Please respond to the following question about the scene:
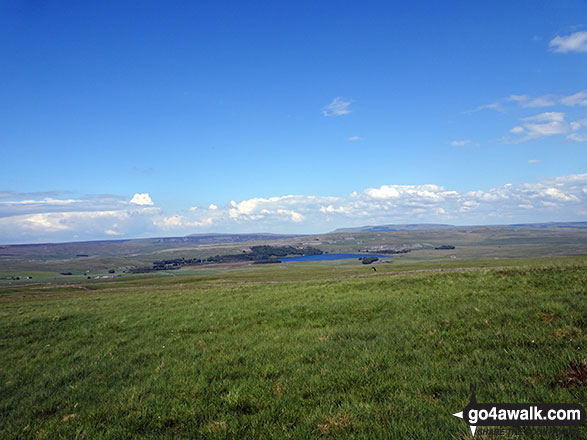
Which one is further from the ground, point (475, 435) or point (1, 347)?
point (475, 435)

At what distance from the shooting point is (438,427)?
589 cm

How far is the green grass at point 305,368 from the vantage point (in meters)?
6.87

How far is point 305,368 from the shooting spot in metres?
9.81

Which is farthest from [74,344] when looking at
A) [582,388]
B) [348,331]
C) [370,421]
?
[582,388]

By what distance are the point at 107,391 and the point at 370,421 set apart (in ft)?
26.4

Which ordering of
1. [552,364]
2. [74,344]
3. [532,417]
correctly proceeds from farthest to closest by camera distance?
[74,344] → [552,364] → [532,417]

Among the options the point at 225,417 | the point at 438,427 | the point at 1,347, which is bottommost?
the point at 1,347

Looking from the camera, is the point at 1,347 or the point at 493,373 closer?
the point at 493,373

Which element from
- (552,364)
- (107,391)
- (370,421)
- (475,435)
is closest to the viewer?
(475,435)

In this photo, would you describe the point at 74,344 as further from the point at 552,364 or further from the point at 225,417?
the point at 552,364

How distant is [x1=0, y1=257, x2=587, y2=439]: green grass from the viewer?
687 centimetres

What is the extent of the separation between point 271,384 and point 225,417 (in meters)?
1.85

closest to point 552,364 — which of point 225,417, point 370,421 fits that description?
point 370,421

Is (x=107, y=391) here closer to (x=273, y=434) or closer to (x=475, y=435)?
(x=273, y=434)
